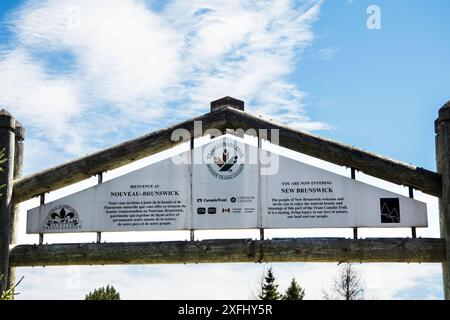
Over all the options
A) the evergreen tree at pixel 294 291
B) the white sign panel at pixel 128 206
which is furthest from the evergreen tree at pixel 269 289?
the white sign panel at pixel 128 206

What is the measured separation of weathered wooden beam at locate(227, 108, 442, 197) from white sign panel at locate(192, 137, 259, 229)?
558mm

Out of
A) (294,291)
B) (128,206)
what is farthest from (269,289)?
(128,206)

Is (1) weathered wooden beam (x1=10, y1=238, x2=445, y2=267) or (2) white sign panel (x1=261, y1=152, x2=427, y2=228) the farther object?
(2) white sign panel (x1=261, y1=152, x2=427, y2=228)

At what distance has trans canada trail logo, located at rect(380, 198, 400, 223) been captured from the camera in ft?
43.5

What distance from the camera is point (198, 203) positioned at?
535 inches

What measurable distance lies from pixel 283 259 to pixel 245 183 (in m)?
1.67

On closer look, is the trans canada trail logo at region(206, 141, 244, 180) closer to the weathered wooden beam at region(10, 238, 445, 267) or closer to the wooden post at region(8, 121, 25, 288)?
the weathered wooden beam at region(10, 238, 445, 267)

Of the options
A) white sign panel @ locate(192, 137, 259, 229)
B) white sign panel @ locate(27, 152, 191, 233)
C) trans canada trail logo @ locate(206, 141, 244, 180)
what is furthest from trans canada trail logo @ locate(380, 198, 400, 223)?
white sign panel @ locate(27, 152, 191, 233)

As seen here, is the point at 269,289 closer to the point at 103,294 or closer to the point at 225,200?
the point at 103,294

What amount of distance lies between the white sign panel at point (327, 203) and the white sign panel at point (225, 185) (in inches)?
11.7

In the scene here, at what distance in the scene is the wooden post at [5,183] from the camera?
13.5 meters

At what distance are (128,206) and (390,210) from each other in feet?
16.9

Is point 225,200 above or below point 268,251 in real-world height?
above

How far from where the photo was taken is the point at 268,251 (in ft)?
43.2
